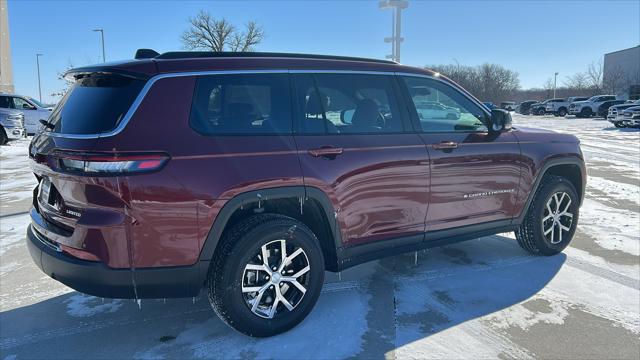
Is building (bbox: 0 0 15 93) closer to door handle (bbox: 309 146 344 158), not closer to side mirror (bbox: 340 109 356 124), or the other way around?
side mirror (bbox: 340 109 356 124)

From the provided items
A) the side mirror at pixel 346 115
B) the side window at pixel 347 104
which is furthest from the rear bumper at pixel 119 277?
the side mirror at pixel 346 115

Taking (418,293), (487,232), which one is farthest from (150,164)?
(487,232)

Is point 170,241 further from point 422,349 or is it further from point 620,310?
point 620,310

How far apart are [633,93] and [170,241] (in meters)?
54.4

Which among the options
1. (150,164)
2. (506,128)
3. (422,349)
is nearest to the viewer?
(150,164)

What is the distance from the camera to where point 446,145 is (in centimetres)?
385

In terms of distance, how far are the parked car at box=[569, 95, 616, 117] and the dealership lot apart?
36.9m

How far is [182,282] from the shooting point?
9.36 ft

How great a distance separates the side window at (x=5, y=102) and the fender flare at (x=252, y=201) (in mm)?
16818

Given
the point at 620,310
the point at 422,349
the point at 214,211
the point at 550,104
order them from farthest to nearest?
the point at 550,104
the point at 620,310
the point at 422,349
the point at 214,211

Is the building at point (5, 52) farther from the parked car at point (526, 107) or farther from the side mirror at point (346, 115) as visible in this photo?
the parked car at point (526, 107)

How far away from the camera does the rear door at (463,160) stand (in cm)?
384

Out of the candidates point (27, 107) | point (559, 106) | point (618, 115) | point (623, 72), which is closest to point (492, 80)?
point (623, 72)

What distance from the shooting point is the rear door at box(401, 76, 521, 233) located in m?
3.84
